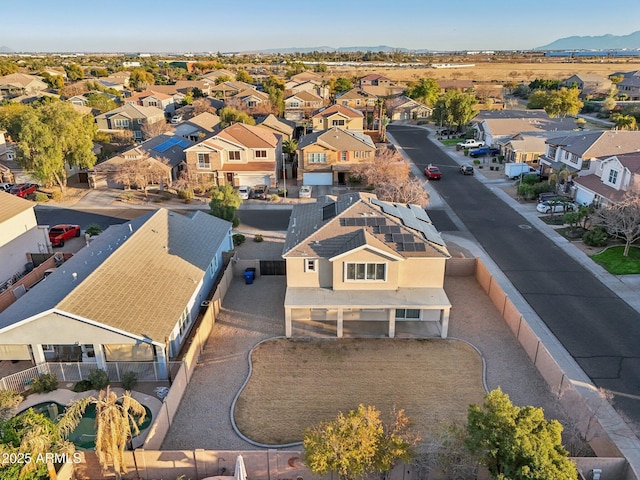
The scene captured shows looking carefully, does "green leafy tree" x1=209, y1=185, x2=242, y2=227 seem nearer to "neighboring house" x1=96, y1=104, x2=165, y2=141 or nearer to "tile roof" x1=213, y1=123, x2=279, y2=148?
"tile roof" x1=213, y1=123, x2=279, y2=148

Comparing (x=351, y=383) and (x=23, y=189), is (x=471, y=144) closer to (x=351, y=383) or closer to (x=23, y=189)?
(x=351, y=383)

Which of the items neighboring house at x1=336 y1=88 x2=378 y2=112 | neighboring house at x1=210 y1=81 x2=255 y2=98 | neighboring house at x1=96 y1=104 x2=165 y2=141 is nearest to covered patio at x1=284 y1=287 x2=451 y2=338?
neighboring house at x1=96 y1=104 x2=165 y2=141

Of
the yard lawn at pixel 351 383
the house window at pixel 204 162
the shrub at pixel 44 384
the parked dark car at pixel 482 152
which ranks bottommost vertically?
the yard lawn at pixel 351 383

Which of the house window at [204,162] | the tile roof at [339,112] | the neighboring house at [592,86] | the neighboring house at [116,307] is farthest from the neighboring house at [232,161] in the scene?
the neighboring house at [592,86]

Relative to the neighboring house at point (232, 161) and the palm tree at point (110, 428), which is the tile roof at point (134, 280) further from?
the neighboring house at point (232, 161)

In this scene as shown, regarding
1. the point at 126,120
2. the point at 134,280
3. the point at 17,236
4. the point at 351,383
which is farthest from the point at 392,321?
the point at 126,120

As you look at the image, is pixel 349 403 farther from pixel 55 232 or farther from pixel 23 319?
pixel 55 232
